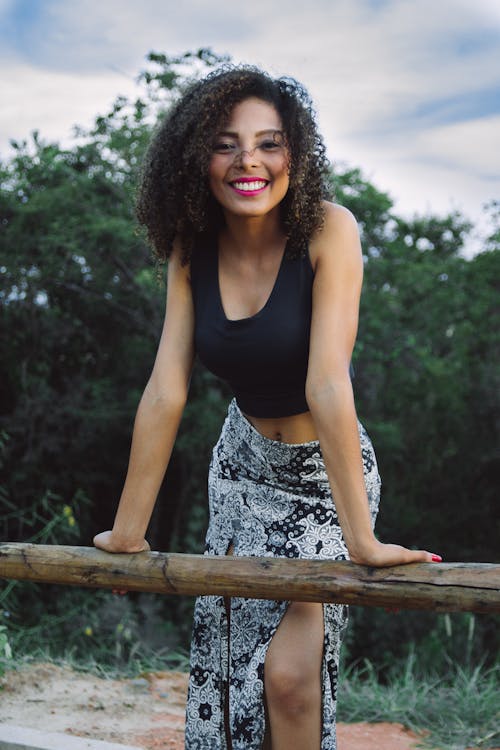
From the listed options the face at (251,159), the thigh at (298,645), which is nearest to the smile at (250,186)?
the face at (251,159)

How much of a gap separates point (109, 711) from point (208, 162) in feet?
9.85

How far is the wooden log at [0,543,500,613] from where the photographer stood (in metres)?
2.28

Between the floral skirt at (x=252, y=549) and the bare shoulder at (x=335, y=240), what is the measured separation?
53 centimetres

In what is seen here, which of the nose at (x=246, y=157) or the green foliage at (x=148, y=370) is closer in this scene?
the nose at (x=246, y=157)

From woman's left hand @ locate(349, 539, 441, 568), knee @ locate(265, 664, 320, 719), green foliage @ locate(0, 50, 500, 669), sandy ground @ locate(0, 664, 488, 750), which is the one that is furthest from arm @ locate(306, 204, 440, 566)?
green foliage @ locate(0, 50, 500, 669)

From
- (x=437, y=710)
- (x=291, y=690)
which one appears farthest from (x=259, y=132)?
(x=437, y=710)

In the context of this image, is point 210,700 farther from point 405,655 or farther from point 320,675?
point 405,655

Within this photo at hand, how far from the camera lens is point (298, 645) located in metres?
2.56

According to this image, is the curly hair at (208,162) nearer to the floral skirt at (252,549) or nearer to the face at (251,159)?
the face at (251,159)

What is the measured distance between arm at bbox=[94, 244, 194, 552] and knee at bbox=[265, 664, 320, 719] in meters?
0.50

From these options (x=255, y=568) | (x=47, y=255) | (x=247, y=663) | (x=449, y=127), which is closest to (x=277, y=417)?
(x=255, y=568)

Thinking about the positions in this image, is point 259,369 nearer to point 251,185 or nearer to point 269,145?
point 251,185

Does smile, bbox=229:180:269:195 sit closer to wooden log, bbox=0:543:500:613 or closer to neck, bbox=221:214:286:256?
neck, bbox=221:214:286:256

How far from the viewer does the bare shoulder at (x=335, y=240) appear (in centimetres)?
264
